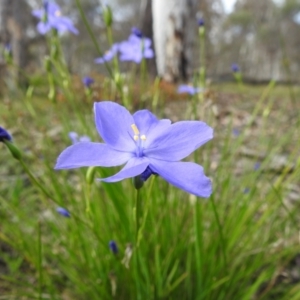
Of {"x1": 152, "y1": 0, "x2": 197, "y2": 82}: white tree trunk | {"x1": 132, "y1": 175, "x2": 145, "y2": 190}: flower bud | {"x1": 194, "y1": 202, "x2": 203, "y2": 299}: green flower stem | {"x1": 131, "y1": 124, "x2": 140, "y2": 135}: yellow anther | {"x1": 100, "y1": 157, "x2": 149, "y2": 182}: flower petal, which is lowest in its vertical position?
{"x1": 194, "y1": 202, "x2": 203, "y2": 299}: green flower stem

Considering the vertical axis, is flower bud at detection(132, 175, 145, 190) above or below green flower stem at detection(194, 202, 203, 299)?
above

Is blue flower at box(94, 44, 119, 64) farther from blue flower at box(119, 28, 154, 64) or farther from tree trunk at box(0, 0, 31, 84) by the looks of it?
tree trunk at box(0, 0, 31, 84)

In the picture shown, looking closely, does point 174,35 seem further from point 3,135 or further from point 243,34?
point 243,34

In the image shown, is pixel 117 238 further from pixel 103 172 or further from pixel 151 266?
pixel 103 172

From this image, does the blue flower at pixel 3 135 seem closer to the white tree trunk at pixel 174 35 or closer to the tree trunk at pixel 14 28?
the white tree trunk at pixel 174 35

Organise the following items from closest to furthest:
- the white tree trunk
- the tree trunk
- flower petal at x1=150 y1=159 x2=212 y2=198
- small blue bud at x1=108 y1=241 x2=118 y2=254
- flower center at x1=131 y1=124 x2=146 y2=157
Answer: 1. flower petal at x1=150 y1=159 x2=212 y2=198
2. flower center at x1=131 y1=124 x2=146 y2=157
3. small blue bud at x1=108 y1=241 x2=118 y2=254
4. the white tree trunk
5. the tree trunk

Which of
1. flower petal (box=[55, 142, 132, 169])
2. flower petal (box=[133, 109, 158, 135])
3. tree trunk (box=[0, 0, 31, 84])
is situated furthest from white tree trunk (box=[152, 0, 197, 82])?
flower petal (box=[55, 142, 132, 169])
